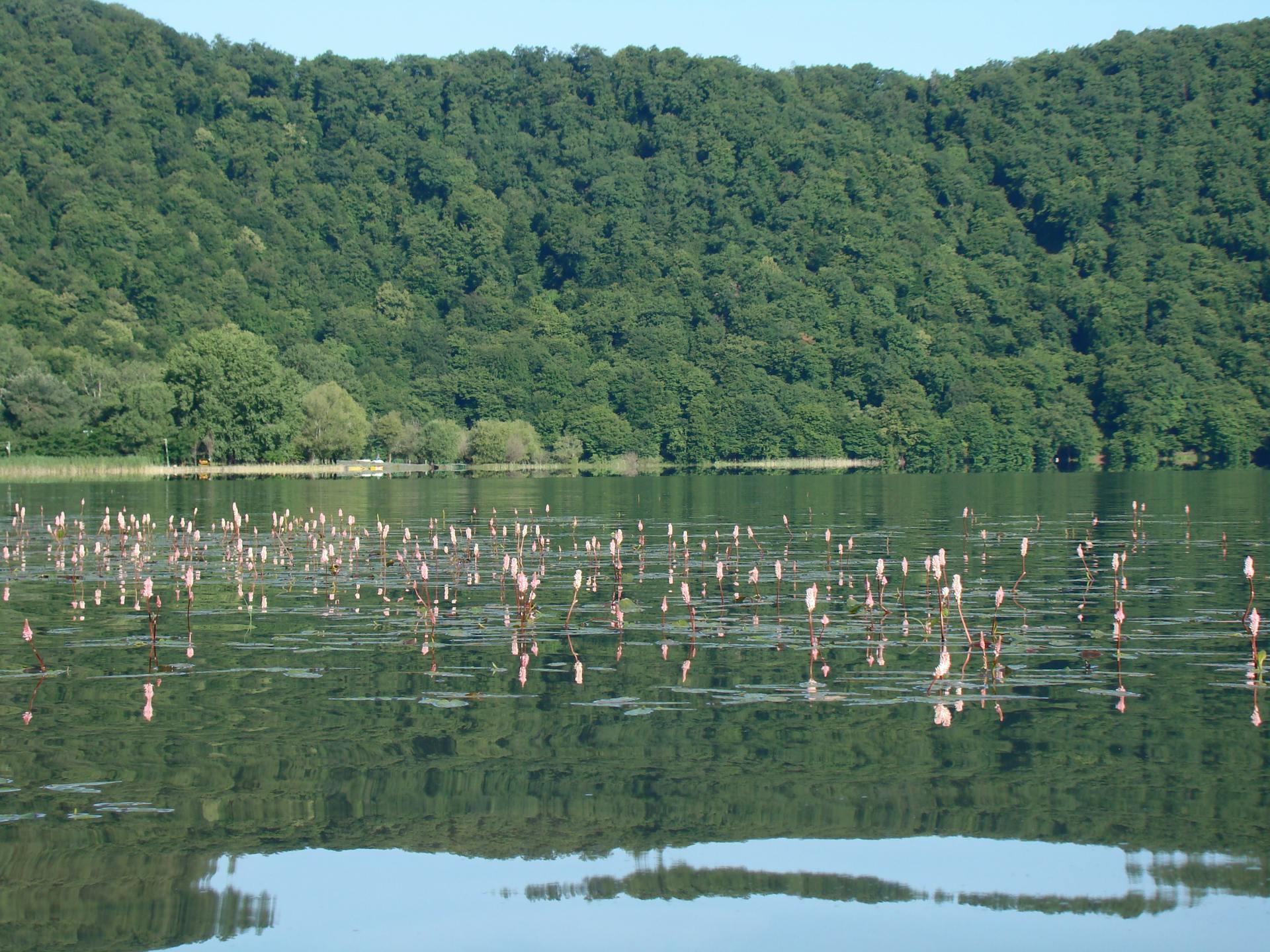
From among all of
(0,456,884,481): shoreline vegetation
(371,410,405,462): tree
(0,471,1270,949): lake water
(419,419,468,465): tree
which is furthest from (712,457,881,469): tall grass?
(0,471,1270,949): lake water

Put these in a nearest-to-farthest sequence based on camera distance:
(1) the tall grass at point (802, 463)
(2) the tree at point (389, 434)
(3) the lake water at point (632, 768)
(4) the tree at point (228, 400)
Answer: (3) the lake water at point (632, 768), (4) the tree at point (228, 400), (2) the tree at point (389, 434), (1) the tall grass at point (802, 463)

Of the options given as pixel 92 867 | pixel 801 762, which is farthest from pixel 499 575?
pixel 92 867

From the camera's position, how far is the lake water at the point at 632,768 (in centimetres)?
905

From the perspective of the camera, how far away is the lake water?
905 cm

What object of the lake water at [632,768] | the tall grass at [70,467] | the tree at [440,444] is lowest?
the lake water at [632,768]

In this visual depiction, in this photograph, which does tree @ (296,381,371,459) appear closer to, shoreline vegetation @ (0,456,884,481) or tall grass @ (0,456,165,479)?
shoreline vegetation @ (0,456,884,481)

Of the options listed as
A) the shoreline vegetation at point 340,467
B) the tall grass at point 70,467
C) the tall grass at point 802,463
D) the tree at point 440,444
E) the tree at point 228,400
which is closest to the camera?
the tall grass at point 70,467

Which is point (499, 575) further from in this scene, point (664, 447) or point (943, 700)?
point (664, 447)

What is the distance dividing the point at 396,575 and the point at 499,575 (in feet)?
6.48

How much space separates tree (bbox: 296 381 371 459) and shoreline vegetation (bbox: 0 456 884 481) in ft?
5.42

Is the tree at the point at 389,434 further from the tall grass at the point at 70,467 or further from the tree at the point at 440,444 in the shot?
the tall grass at the point at 70,467

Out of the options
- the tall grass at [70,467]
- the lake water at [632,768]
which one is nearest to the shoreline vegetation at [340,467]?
the tall grass at [70,467]

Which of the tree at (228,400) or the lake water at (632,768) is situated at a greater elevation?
the tree at (228,400)

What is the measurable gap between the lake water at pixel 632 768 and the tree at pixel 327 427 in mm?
130523
